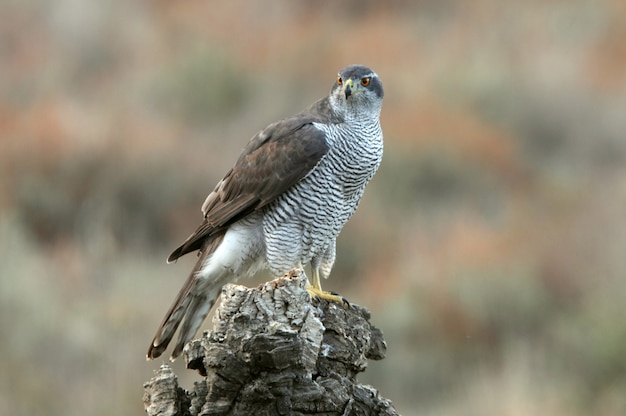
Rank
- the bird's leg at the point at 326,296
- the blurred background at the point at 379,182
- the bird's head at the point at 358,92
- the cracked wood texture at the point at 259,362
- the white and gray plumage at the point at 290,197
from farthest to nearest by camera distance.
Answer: the blurred background at the point at 379,182, the bird's head at the point at 358,92, the white and gray plumage at the point at 290,197, the bird's leg at the point at 326,296, the cracked wood texture at the point at 259,362

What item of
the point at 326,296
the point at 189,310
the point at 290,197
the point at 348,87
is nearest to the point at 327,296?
the point at 326,296

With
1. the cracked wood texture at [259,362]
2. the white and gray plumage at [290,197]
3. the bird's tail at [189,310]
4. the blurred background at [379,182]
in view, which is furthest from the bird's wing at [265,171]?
the blurred background at [379,182]

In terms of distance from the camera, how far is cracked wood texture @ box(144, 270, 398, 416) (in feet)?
13.1

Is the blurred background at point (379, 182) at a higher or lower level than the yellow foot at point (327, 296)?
higher

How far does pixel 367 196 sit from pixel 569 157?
3.84m

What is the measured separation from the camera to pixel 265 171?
6.09 metres

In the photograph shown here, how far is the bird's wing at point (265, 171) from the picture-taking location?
235 inches

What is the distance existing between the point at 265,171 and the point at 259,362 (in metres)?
2.19

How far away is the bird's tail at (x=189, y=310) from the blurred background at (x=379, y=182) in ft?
8.33

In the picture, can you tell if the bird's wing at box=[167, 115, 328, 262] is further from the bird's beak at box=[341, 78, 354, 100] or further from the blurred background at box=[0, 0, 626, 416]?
the blurred background at box=[0, 0, 626, 416]

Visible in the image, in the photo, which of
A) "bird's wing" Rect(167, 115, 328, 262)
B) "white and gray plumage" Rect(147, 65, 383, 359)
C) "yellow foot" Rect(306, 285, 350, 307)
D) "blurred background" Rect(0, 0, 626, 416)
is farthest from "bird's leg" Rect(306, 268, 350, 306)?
"blurred background" Rect(0, 0, 626, 416)

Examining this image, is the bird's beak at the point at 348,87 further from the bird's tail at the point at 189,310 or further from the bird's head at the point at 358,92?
the bird's tail at the point at 189,310

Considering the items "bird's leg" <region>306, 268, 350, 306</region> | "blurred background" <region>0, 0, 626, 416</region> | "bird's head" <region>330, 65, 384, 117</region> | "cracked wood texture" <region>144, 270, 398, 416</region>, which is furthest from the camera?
"blurred background" <region>0, 0, 626, 416</region>

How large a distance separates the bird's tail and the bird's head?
114 centimetres
